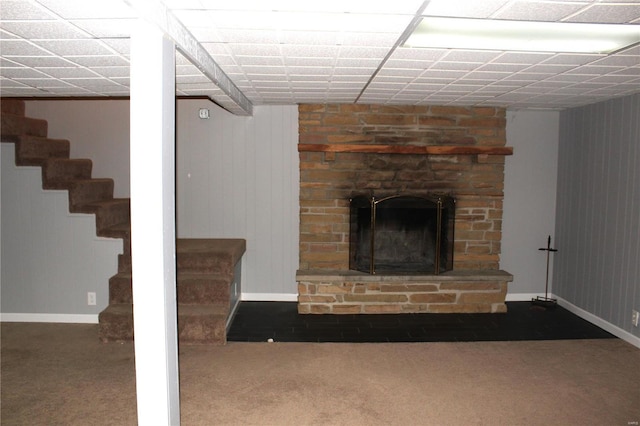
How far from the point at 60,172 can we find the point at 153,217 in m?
3.08

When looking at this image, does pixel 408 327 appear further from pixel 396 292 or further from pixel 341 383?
pixel 341 383

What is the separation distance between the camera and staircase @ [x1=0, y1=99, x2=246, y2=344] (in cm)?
378

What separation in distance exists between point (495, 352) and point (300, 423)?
1794 millimetres

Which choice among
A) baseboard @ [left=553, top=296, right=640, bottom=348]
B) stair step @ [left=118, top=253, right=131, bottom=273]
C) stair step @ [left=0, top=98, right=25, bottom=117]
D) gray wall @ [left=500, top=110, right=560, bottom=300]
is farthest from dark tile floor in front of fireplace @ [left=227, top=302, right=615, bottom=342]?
stair step @ [left=0, top=98, right=25, bottom=117]

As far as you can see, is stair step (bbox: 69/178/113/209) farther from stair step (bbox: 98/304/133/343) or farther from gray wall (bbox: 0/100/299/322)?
stair step (bbox: 98/304/133/343)

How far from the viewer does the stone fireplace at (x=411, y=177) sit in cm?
463

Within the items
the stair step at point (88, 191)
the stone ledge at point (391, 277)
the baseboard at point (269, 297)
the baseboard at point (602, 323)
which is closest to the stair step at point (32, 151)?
the stair step at point (88, 191)

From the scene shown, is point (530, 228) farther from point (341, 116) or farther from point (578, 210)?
point (341, 116)

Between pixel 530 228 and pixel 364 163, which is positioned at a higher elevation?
pixel 364 163

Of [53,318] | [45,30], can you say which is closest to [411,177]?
[45,30]

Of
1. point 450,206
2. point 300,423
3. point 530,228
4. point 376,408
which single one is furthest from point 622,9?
point 530,228

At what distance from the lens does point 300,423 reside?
8.66ft

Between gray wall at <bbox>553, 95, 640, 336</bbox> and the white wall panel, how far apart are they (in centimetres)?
442

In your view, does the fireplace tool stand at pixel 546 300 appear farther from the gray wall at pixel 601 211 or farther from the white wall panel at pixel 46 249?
the white wall panel at pixel 46 249
